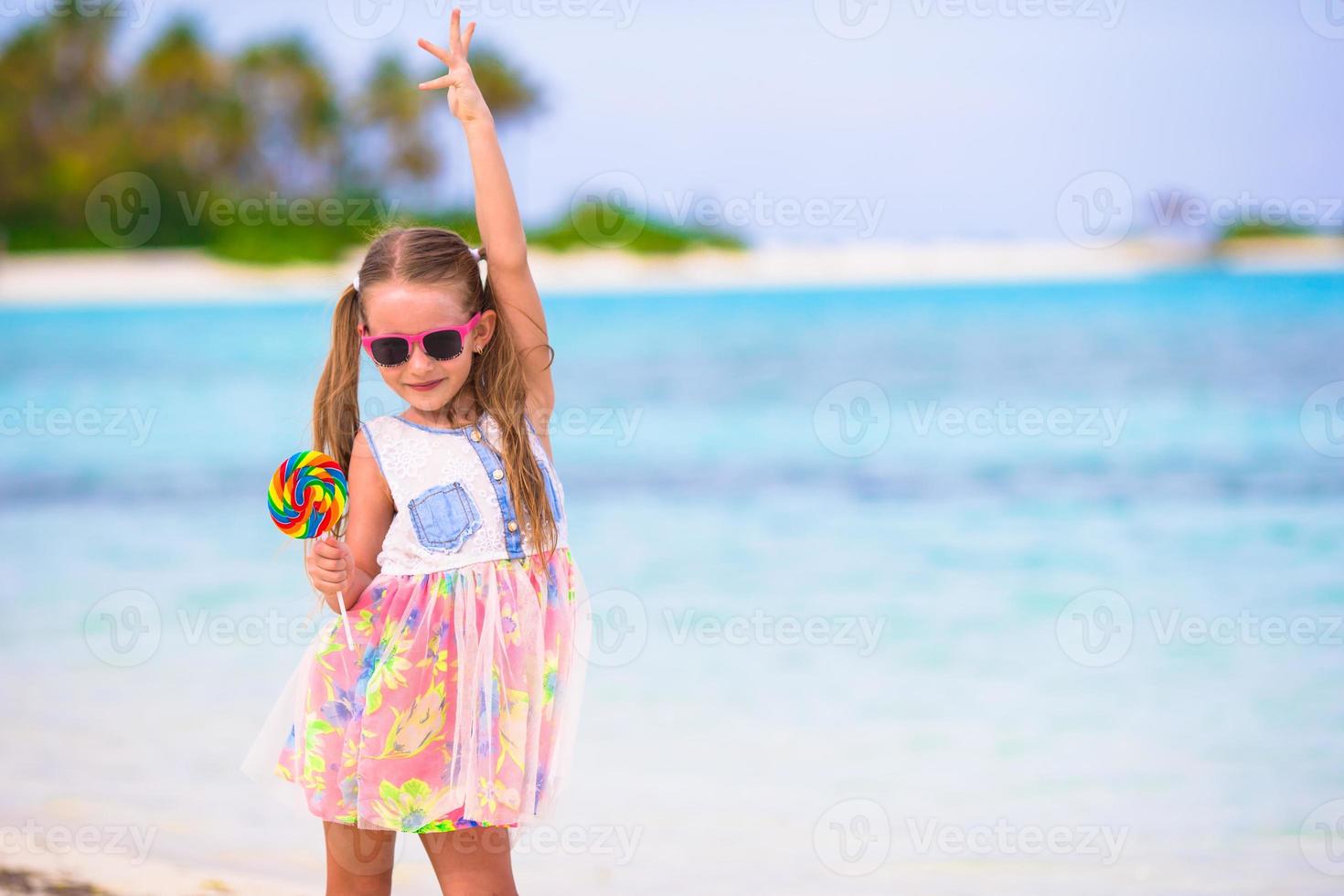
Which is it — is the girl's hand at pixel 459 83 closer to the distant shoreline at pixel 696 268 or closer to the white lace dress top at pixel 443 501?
the white lace dress top at pixel 443 501

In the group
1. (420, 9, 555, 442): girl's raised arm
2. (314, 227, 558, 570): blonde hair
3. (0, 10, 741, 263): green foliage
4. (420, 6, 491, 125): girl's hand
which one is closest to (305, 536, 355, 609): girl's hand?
(314, 227, 558, 570): blonde hair

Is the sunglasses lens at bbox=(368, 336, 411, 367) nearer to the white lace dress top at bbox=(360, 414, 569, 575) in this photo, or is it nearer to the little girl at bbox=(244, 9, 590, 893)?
the little girl at bbox=(244, 9, 590, 893)

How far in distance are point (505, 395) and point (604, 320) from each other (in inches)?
880

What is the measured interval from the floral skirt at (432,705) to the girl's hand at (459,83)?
2.22 ft

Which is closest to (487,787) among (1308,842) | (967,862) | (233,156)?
(967,862)

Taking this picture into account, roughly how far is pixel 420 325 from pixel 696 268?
32320 millimetres

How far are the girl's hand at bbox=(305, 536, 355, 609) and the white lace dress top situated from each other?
0.38ft

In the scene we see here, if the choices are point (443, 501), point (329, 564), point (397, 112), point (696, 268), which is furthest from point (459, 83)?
point (397, 112)

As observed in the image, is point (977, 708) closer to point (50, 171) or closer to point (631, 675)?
point (631, 675)

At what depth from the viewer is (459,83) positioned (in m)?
2.33

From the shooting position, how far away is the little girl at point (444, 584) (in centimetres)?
223

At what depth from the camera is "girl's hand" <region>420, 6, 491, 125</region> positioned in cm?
232

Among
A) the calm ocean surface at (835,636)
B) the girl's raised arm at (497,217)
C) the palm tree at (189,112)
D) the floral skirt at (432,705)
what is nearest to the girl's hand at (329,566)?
the floral skirt at (432,705)

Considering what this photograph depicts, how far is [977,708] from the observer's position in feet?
14.8
